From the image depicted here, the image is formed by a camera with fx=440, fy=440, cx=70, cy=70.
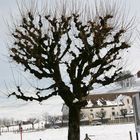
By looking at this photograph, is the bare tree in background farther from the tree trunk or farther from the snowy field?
the tree trunk

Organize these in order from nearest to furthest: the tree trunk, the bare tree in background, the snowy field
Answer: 1. the tree trunk
2. the snowy field
3. the bare tree in background

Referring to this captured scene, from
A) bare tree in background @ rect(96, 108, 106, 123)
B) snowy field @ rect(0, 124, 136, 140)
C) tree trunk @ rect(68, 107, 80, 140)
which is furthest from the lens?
bare tree in background @ rect(96, 108, 106, 123)

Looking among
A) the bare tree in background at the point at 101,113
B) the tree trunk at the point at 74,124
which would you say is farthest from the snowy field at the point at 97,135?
the bare tree in background at the point at 101,113

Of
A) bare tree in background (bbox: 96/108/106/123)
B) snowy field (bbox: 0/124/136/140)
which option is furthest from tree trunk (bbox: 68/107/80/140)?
bare tree in background (bbox: 96/108/106/123)

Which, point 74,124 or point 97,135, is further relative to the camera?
point 97,135

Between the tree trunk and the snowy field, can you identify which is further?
the snowy field

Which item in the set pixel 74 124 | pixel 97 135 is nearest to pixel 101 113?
pixel 97 135

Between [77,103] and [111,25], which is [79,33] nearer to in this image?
[111,25]

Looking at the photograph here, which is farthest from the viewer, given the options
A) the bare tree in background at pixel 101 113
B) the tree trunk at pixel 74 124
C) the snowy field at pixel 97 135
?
the bare tree in background at pixel 101 113

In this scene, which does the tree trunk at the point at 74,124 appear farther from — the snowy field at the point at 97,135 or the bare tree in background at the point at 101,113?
the bare tree in background at the point at 101,113

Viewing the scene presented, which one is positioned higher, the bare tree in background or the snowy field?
the bare tree in background

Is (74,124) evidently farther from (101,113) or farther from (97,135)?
(101,113)

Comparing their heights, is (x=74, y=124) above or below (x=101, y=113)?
below

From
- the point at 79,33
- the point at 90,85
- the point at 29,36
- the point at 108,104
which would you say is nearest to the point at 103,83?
the point at 90,85
